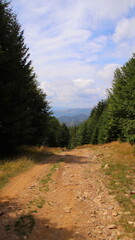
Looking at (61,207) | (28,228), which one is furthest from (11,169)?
(28,228)

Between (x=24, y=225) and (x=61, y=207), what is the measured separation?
1661 millimetres

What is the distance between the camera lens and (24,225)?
4.82 metres

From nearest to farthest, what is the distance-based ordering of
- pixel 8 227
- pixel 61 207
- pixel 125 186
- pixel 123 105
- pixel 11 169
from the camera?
pixel 8 227 → pixel 61 207 → pixel 125 186 → pixel 11 169 → pixel 123 105

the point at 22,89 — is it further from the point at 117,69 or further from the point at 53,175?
the point at 117,69

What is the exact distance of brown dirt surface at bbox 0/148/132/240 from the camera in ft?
15.0

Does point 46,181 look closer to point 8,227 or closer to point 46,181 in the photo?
point 46,181

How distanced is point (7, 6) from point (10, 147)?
11951mm

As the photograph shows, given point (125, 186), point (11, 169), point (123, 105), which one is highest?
point (123, 105)

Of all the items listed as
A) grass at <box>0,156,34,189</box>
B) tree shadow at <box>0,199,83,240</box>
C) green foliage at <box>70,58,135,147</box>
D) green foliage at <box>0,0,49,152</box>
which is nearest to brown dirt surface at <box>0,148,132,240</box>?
tree shadow at <box>0,199,83,240</box>

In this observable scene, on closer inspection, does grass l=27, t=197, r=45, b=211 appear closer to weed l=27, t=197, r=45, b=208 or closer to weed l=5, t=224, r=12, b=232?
weed l=27, t=197, r=45, b=208

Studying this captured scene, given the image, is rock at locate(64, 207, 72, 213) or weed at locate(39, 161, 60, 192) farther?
weed at locate(39, 161, 60, 192)

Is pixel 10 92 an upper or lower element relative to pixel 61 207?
upper

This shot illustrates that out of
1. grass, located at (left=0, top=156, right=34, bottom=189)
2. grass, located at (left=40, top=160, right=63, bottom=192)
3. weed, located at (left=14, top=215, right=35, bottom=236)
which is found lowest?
weed, located at (left=14, top=215, right=35, bottom=236)

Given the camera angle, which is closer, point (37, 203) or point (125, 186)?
point (37, 203)
